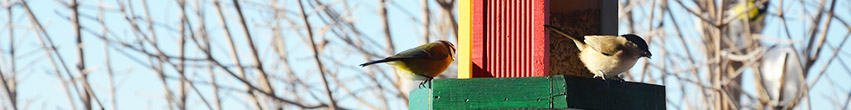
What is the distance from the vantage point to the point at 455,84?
3662 millimetres

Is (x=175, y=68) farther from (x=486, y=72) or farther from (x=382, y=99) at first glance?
(x=486, y=72)

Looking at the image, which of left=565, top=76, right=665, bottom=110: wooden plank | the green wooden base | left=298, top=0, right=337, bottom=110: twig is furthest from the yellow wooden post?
left=298, top=0, right=337, bottom=110: twig

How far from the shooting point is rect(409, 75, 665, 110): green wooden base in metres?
3.57

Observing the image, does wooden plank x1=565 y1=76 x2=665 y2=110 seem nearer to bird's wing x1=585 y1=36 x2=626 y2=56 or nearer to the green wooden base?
the green wooden base

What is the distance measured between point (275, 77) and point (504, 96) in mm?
4036

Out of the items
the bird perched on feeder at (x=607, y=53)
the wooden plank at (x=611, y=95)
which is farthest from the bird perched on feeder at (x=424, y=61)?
the wooden plank at (x=611, y=95)

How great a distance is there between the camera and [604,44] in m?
4.03

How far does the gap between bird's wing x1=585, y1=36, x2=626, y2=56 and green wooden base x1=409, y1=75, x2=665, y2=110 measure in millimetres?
270

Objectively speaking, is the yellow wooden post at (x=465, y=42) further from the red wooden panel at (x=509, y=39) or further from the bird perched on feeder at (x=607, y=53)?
the bird perched on feeder at (x=607, y=53)

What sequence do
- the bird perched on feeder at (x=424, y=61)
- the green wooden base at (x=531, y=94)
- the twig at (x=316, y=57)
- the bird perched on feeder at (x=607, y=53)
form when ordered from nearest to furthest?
the green wooden base at (x=531, y=94) → the bird perched on feeder at (x=607, y=53) → the bird perched on feeder at (x=424, y=61) → the twig at (x=316, y=57)

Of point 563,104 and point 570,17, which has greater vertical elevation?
point 570,17

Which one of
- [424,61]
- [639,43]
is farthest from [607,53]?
[424,61]

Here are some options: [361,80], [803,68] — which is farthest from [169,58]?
[803,68]

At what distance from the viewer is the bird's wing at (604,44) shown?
4.00 m
